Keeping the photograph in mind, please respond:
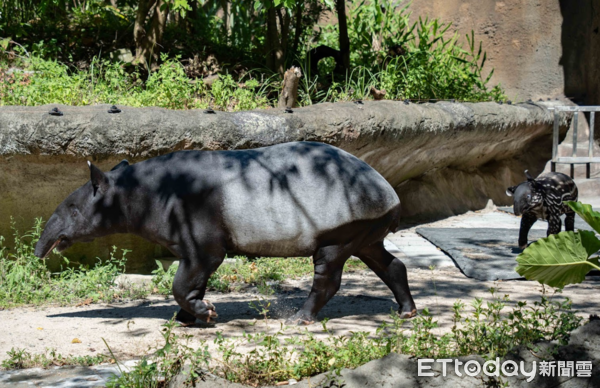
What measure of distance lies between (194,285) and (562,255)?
2469mm

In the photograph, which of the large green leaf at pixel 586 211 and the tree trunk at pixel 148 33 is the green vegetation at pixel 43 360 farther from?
the tree trunk at pixel 148 33

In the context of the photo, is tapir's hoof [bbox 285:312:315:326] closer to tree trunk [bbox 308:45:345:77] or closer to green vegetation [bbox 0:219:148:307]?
green vegetation [bbox 0:219:148:307]

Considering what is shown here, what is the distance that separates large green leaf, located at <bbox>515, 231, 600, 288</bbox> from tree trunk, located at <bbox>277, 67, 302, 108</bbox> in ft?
15.6

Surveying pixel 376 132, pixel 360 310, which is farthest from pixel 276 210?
pixel 376 132

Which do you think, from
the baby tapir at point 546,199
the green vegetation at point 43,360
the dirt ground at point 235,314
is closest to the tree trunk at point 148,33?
the dirt ground at point 235,314

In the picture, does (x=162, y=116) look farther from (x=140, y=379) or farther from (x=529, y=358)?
Result: (x=529, y=358)

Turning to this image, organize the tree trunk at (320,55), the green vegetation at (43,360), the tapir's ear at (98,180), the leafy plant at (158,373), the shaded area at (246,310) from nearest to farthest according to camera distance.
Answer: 1. the leafy plant at (158,373)
2. the green vegetation at (43,360)
3. the tapir's ear at (98,180)
4. the shaded area at (246,310)
5. the tree trunk at (320,55)

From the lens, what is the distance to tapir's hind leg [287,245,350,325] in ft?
16.3

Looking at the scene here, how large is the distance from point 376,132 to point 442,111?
1603 mm

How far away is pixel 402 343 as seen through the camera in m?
4.02

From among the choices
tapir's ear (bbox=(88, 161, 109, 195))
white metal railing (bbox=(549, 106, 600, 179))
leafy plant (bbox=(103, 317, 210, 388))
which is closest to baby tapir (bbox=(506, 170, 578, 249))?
white metal railing (bbox=(549, 106, 600, 179))

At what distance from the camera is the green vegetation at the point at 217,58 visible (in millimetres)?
8312

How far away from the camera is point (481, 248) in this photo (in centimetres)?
814

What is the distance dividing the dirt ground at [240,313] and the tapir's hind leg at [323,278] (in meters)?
0.12
